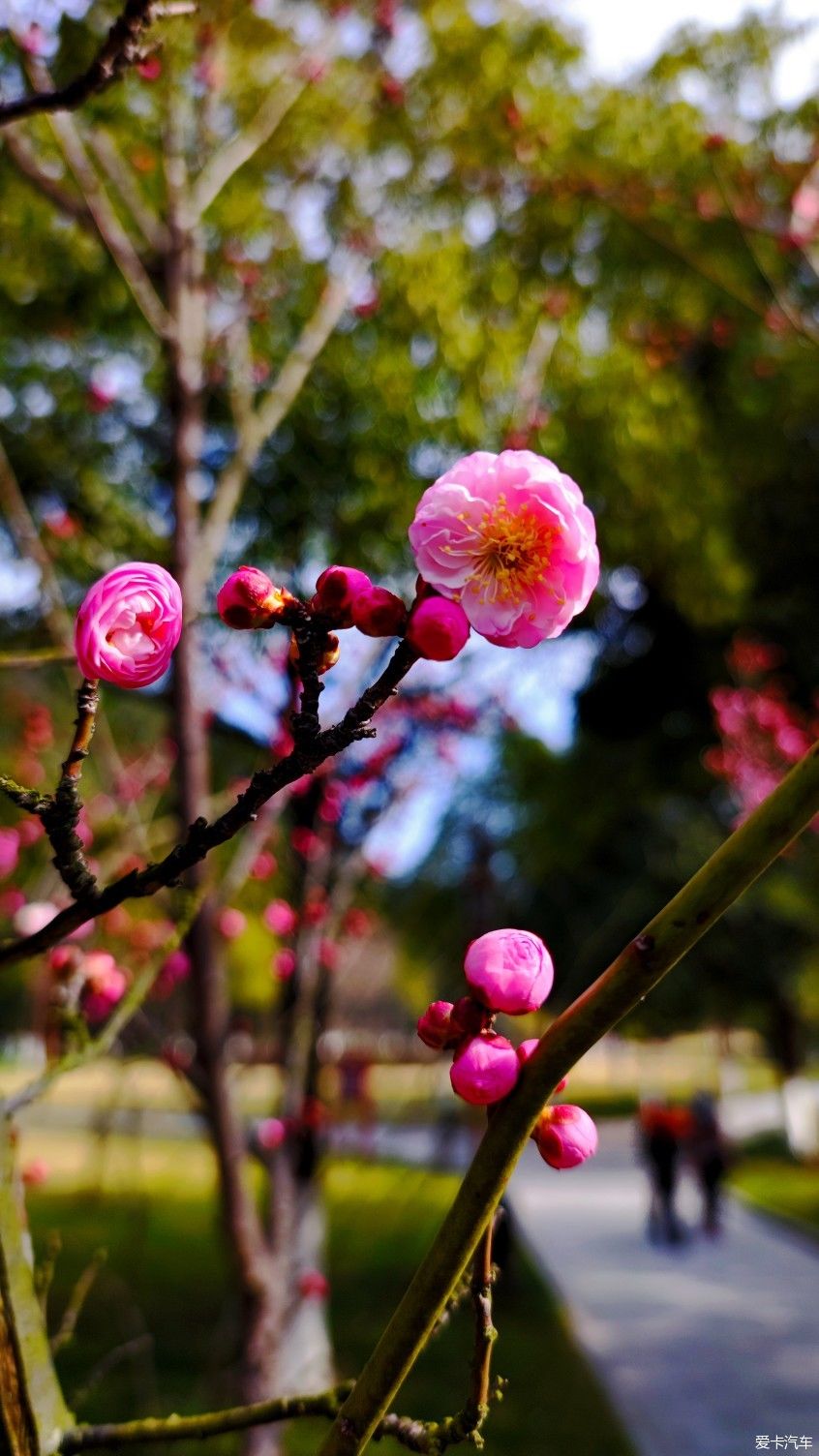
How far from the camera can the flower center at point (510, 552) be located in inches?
33.7

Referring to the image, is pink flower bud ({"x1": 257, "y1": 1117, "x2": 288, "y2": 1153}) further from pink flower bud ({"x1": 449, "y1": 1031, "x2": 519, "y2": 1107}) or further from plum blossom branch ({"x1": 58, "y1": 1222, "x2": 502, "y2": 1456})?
pink flower bud ({"x1": 449, "y1": 1031, "x2": 519, "y2": 1107})

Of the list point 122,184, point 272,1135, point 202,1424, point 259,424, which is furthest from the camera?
point 272,1135

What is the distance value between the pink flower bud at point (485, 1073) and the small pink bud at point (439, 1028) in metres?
0.05

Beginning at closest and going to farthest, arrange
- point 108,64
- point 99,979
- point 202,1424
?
point 202,1424, point 108,64, point 99,979

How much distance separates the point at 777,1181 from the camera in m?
16.1

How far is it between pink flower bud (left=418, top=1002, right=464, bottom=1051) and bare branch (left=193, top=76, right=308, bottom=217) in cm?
354

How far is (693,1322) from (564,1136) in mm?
8552

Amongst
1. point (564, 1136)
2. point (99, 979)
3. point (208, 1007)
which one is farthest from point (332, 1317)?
point (564, 1136)

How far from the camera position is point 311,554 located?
13.8 ft

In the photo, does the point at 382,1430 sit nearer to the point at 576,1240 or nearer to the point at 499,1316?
the point at 499,1316

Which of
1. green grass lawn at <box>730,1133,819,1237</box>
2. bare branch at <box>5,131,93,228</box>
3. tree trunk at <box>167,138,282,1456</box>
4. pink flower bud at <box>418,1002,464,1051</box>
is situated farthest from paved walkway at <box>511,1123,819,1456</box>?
bare branch at <box>5,131,93,228</box>

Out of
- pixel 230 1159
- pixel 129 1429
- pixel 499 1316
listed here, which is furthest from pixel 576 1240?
pixel 129 1429

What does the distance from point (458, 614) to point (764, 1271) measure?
10.8m

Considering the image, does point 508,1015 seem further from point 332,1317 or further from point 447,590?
point 332,1317
